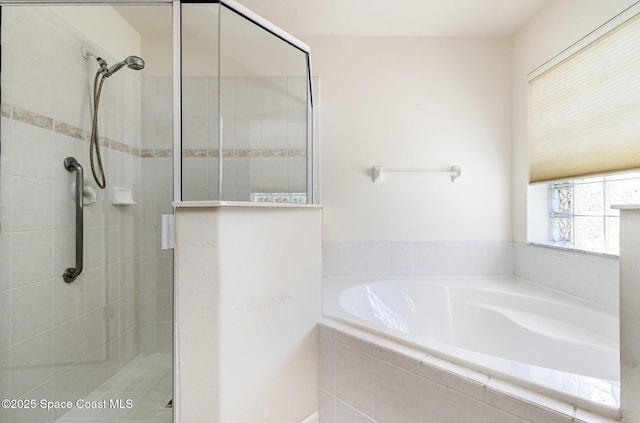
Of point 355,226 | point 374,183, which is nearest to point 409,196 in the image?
point 374,183

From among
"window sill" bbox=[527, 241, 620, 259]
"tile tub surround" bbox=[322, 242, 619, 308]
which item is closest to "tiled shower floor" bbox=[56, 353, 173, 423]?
"tile tub surround" bbox=[322, 242, 619, 308]

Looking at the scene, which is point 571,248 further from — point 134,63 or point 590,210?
point 134,63

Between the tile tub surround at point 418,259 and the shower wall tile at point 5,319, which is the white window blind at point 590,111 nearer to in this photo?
the tile tub surround at point 418,259

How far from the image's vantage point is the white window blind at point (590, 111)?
1.18 m

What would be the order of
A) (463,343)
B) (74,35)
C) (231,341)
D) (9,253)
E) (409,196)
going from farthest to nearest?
1. (409,196)
2. (463,343)
3. (74,35)
4. (9,253)
5. (231,341)

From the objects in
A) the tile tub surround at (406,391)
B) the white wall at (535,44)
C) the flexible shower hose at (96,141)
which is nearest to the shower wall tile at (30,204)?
the flexible shower hose at (96,141)

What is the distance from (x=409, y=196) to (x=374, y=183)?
274 mm

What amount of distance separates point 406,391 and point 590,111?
1680 mm

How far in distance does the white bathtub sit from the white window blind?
0.75 meters

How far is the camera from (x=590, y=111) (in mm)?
1352

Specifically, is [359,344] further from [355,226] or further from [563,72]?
[563,72]

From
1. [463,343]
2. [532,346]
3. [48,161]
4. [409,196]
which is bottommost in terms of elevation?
[463,343]

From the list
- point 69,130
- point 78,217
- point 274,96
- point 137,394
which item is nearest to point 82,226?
point 78,217

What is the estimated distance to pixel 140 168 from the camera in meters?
1.52
